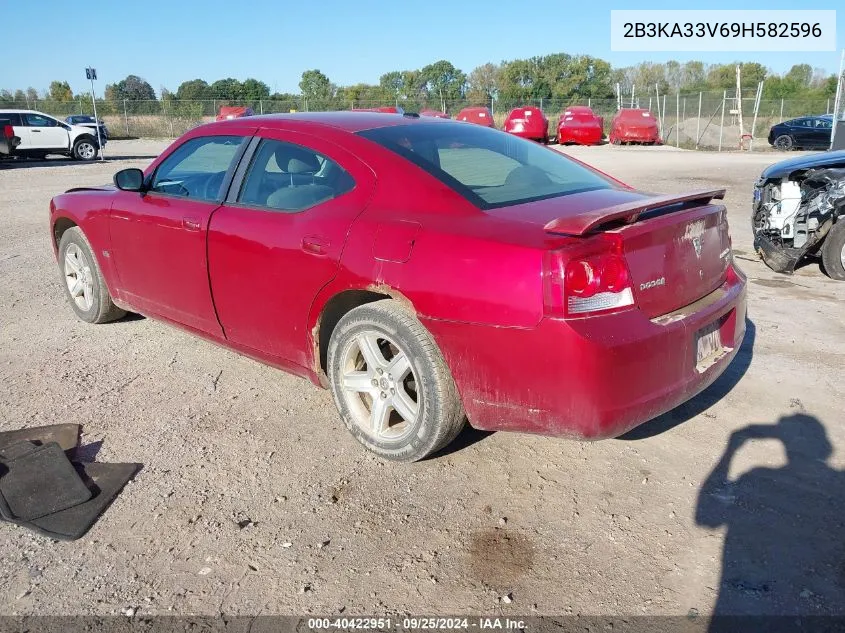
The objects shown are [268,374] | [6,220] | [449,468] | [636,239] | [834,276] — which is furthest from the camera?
[6,220]

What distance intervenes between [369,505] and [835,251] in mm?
5520

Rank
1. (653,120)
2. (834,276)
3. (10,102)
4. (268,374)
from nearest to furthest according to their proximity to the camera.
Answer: (268,374), (834,276), (653,120), (10,102)

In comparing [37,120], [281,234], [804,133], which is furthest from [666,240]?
[804,133]

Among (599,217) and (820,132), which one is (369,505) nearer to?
(599,217)

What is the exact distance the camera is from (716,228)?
3521 millimetres

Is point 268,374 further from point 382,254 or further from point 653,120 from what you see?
point 653,120

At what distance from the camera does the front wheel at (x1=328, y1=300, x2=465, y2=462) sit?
10.5 feet

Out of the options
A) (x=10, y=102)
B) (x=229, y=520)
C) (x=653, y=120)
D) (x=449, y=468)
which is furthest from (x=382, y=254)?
(x=10, y=102)

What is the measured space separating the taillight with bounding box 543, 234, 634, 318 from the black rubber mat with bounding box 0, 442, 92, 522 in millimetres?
2212

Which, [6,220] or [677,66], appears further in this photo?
[677,66]

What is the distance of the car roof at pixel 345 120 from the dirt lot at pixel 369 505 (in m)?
1.54

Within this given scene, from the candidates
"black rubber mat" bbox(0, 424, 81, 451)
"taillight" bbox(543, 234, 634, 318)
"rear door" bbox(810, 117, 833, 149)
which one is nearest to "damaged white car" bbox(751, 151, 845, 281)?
"taillight" bbox(543, 234, 634, 318)

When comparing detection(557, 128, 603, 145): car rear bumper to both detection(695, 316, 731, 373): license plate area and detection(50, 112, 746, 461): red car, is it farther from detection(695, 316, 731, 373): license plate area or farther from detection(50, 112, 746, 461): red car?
detection(695, 316, 731, 373): license plate area

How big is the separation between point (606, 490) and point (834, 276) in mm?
4753
